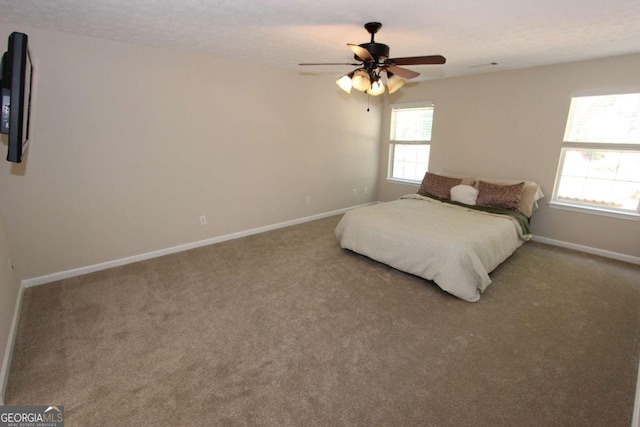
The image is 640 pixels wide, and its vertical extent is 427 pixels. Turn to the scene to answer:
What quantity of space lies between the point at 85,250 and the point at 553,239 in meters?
5.70

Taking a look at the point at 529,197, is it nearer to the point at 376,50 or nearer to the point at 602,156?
the point at 602,156

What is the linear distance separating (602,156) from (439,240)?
8.40ft

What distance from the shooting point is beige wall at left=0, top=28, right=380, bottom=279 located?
268 centimetres

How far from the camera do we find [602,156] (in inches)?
136

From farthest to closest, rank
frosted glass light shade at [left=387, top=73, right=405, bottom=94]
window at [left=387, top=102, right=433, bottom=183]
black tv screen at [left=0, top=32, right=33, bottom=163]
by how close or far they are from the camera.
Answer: window at [left=387, top=102, right=433, bottom=183]
frosted glass light shade at [left=387, top=73, right=405, bottom=94]
black tv screen at [left=0, top=32, right=33, bottom=163]

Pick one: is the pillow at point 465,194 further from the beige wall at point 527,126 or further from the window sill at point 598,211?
the window sill at point 598,211

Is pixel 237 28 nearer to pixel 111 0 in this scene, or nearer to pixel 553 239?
pixel 111 0

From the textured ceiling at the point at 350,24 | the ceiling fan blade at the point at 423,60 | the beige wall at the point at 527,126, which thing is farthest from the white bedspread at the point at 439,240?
the textured ceiling at the point at 350,24

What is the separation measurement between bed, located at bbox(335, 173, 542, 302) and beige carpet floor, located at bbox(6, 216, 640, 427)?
0.70 feet

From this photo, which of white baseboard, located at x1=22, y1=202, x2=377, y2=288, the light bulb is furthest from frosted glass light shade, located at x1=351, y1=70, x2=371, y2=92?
white baseboard, located at x1=22, y1=202, x2=377, y2=288

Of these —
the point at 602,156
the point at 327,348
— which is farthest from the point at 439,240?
the point at 602,156

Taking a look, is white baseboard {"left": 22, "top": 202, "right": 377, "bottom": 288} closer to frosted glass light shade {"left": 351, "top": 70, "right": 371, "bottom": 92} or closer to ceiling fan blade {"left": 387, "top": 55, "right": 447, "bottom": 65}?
frosted glass light shade {"left": 351, "top": 70, "right": 371, "bottom": 92}

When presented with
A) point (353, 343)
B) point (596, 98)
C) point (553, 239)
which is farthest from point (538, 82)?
point (353, 343)

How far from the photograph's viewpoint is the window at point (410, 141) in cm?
505
